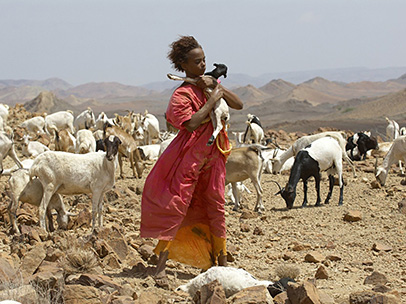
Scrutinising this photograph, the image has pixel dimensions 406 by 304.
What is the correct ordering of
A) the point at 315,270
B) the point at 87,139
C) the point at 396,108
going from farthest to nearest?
1. the point at 396,108
2. the point at 87,139
3. the point at 315,270

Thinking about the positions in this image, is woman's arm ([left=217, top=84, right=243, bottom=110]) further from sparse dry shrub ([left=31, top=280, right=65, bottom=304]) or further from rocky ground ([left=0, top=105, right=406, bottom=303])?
sparse dry shrub ([left=31, top=280, right=65, bottom=304])

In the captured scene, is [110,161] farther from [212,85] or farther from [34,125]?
[34,125]

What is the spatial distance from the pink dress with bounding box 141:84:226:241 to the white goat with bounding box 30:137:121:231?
2628mm

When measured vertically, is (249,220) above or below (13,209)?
below

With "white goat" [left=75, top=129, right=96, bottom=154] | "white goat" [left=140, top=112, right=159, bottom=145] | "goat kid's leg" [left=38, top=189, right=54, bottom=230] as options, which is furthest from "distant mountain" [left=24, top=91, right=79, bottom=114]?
"goat kid's leg" [left=38, top=189, right=54, bottom=230]

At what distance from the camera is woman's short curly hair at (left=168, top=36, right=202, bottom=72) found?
5.21m

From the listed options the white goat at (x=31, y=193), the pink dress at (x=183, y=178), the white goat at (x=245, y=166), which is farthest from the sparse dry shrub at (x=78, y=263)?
the white goat at (x=245, y=166)

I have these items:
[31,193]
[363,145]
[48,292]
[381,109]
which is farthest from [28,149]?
[381,109]

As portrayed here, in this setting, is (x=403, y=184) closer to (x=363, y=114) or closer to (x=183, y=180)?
(x=183, y=180)

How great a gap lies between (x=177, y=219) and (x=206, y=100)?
1114 millimetres

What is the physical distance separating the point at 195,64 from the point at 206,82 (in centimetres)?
20

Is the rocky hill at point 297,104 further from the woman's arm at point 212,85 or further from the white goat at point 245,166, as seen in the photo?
the woman's arm at point 212,85

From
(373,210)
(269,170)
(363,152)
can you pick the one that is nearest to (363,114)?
(363,152)

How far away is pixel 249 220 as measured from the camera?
995 centimetres
